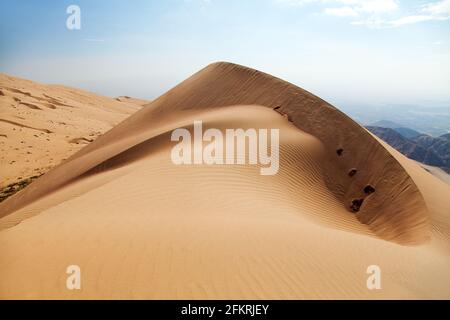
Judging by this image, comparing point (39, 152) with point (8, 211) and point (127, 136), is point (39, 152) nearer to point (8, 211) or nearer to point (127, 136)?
point (127, 136)

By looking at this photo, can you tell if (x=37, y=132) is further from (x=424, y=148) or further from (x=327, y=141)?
(x=424, y=148)

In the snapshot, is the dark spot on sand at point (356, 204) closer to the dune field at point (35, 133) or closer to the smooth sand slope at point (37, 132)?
the dune field at point (35, 133)

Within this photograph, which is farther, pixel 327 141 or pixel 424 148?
pixel 424 148

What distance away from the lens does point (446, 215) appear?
24.8 feet

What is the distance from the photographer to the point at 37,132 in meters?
21.2

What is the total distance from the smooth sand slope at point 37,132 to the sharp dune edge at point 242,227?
505 centimetres

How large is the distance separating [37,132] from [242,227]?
70.3 feet

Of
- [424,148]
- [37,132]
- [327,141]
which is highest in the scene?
[424,148]

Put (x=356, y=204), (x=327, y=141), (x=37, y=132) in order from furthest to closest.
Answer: (x=37, y=132), (x=327, y=141), (x=356, y=204)

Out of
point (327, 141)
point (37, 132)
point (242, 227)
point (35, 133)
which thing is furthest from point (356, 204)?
point (37, 132)
